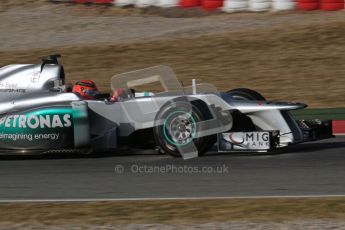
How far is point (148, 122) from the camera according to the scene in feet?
31.3

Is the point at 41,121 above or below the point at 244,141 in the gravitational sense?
above

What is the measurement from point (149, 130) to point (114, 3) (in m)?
14.5

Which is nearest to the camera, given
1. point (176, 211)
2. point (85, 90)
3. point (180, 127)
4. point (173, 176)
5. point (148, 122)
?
point (176, 211)

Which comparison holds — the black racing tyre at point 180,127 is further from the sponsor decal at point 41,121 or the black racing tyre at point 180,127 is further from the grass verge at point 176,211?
the grass verge at point 176,211

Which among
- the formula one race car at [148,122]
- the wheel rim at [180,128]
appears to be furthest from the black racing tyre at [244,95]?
the wheel rim at [180,128]

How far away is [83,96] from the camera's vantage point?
9805mm

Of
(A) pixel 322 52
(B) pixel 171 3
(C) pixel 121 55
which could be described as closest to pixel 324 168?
(A) pixel 322 52

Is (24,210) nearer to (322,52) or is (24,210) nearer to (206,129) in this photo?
(206,129)

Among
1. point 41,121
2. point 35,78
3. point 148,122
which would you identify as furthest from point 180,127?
point 35,78

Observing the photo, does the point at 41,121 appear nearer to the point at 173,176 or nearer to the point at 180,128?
the point at 180,128

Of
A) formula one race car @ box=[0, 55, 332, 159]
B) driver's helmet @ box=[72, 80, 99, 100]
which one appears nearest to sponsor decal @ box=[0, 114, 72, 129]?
formula one race car @ box=[0, 55, 332, 159]

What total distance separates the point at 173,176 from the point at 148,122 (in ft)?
3.97

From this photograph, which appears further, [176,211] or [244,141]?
[244,141]

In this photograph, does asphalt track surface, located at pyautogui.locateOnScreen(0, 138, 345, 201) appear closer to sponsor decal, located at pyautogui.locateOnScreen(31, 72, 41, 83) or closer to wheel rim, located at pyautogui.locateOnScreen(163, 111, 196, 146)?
wheel rim, located at pyautogui.locateOnScreen(163, 111, 196, 146)
